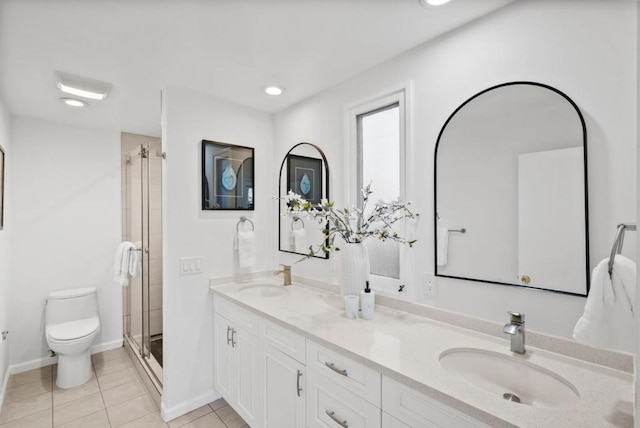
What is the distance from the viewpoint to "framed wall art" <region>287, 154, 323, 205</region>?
91.7 inches

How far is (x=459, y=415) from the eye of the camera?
0.95 meters

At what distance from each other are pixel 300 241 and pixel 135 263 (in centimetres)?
165

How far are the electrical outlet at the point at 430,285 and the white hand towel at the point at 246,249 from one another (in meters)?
1.40

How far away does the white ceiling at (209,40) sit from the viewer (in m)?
1.36

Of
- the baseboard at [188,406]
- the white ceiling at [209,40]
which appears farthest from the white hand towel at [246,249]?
the white ceiling at [209,40]

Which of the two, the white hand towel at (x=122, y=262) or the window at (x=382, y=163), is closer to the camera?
the window at (x=382, y=163)

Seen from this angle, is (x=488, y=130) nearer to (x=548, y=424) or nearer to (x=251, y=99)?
(x=548, y=424)

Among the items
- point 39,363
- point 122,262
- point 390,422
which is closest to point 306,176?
point 390,422

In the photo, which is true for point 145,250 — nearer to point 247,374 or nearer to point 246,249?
point 246,249

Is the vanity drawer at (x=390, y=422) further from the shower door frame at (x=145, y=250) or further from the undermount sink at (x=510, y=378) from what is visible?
the shower door frame at (x=145, y=250)

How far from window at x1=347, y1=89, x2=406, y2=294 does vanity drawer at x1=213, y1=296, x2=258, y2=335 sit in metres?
0.77

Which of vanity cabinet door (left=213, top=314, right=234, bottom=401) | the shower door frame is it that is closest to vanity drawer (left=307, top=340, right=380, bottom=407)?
vanity cabinet door (left=213, top=314, right=234, bottom=401)

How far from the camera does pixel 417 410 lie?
105 cm

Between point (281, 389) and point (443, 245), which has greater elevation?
point (443, 245)
